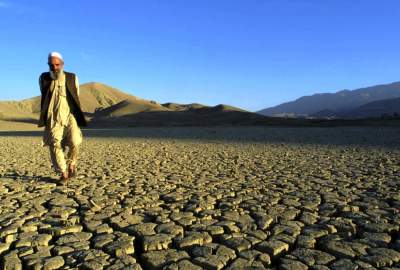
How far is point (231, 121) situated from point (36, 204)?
3421 cm

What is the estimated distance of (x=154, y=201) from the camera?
4.25 metres

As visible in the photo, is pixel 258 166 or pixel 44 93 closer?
pixel 44 93

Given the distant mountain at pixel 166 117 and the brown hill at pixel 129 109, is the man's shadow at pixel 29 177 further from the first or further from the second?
the brown hill at pixel 129 109

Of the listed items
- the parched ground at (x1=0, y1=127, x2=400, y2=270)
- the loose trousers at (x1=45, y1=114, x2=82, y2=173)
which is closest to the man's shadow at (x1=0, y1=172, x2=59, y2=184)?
the parched ground at (x1=0, y1=127, x2=400, y2=270)

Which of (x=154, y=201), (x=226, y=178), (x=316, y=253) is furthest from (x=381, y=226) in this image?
(x=226, y=178)

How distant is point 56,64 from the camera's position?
16.2 ft

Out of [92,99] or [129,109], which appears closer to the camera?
[129,109]

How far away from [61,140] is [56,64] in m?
0.97

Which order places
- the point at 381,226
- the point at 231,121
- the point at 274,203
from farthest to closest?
the point at 231,121, the point at 274,203, the point at 381,226

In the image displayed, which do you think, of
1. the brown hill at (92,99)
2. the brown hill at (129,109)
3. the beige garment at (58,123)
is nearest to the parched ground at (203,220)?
the beige garment at (58,123)

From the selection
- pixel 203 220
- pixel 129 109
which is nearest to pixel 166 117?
pixel 129 109

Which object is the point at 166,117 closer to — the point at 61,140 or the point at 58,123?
the point at 61,140

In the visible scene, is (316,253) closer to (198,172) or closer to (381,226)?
(381,226)

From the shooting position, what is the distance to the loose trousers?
5.11 metres
